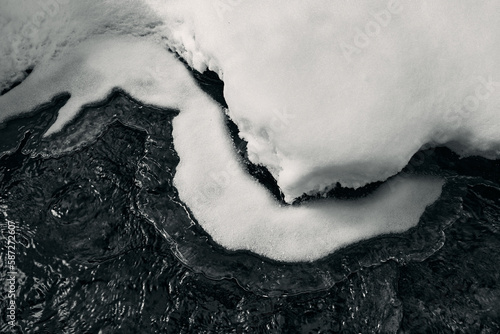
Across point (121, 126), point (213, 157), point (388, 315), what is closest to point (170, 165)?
point (213, 157)

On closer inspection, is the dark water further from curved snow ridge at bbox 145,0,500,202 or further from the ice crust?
curved snow ridge at bbox 145,0,500,202

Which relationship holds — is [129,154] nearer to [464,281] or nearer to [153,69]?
[153,69]

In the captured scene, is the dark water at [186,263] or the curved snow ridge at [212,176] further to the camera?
the curved snow ridge at [212,176]

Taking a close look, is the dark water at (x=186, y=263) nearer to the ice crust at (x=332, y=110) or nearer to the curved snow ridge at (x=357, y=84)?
the ice crust at (x=332, y=110)

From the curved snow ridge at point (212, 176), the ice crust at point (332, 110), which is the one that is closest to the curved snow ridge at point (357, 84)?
the ice crust at point (332, 110)

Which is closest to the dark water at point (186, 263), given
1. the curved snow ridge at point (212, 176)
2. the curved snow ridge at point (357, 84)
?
the curved snow ridge at point (212, 176)

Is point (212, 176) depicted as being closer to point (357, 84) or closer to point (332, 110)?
point (332, 110)

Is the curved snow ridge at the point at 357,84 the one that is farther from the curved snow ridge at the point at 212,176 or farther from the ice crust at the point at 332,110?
the curved snow ridge at the point at 212,176

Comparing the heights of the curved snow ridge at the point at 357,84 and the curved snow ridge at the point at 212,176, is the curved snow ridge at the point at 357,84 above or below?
above

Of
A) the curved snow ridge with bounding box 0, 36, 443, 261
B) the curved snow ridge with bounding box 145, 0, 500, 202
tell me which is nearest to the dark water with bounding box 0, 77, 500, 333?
the curved snow ridge with bounding box 0, 36, 443, 261
